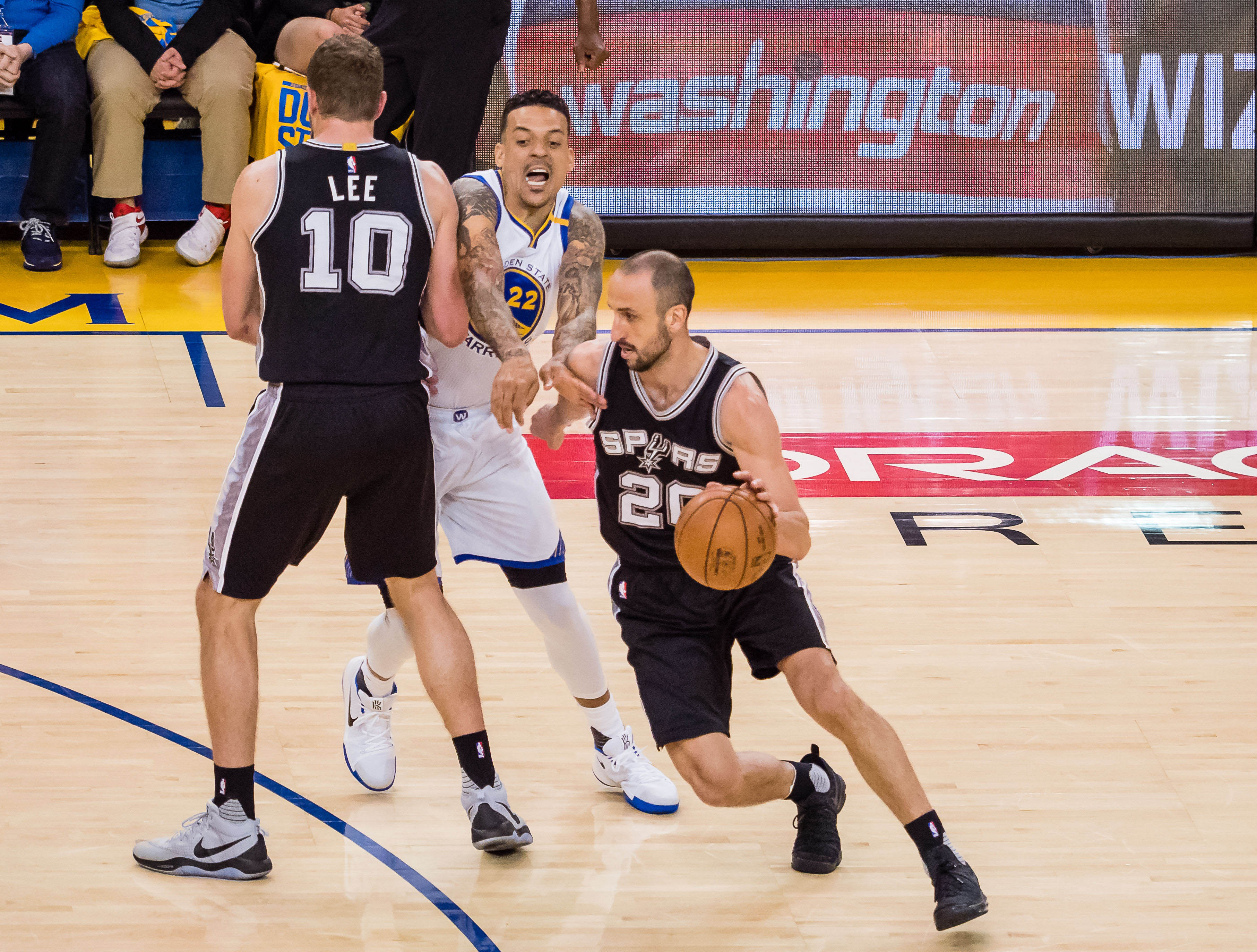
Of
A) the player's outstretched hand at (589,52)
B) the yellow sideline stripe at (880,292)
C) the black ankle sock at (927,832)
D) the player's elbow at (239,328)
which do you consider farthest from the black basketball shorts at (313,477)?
the yellow sideline stripe at (880,292)

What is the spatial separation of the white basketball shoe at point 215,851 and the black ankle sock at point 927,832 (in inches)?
61.0

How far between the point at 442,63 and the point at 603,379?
192 inches

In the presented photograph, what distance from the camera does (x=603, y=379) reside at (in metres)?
3.81

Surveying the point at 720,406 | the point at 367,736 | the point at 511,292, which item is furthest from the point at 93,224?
the point at 720,406

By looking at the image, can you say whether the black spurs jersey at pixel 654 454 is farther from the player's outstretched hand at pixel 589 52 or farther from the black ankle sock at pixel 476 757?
the player's outstretched hand at pixel 589 52

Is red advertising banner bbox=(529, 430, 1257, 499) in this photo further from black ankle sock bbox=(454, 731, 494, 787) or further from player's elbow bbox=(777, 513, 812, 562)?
player's elbow bbox=(777, 513, 812, 562)

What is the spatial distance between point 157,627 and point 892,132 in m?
6.64

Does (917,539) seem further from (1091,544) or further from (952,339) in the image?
(952,339)

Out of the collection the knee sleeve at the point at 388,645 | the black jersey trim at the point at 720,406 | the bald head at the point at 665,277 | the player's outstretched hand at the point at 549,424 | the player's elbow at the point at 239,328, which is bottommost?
the knee sleeve at the point at 388,645

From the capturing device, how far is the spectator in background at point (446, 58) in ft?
26.4

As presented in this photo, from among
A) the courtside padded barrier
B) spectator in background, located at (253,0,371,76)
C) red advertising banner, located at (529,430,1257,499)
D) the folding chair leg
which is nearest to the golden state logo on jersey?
red advertising banner, located at (529,430,1257,499)

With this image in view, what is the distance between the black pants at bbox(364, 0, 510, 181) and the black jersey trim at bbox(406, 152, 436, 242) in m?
4.70

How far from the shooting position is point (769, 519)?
135 inches

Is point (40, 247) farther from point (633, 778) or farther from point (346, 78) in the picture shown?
point (633, 778)
